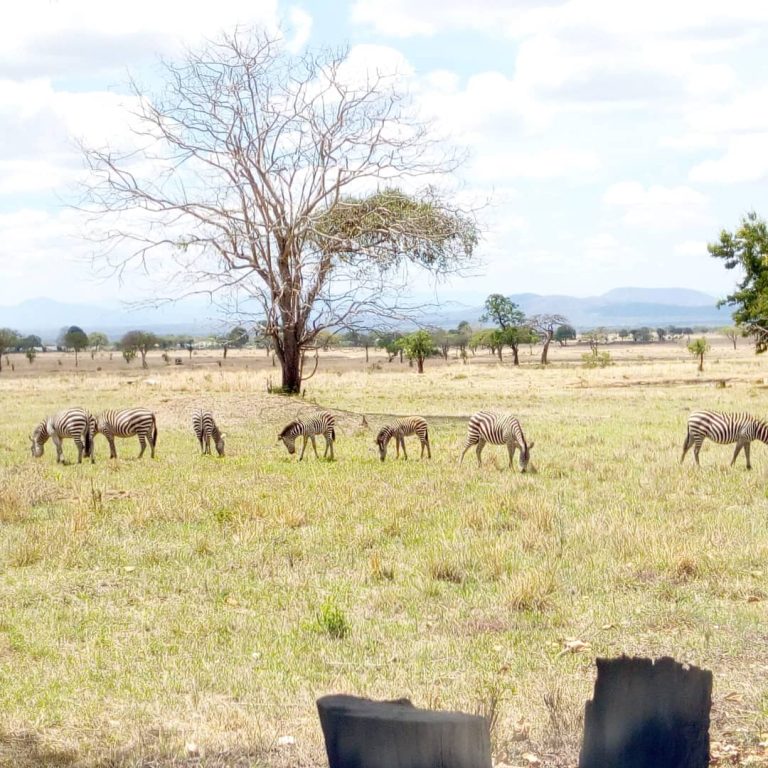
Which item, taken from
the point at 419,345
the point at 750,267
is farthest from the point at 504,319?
the point at 750,267

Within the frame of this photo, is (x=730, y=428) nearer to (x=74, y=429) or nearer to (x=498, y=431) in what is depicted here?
(x=498, y=431)

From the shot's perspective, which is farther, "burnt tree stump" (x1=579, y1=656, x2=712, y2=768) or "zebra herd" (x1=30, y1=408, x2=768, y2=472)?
"zebra herd" (x1=30, y1=408, x2=768, y2=472)

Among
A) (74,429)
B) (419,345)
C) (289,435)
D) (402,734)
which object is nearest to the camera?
(402,734)

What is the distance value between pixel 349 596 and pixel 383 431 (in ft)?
36.4

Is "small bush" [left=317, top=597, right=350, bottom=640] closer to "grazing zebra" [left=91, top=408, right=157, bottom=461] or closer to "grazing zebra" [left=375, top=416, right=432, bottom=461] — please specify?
"grazing zebra" [left=375, top=416, right=432, bottom=461]

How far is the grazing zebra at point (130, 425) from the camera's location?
21.6 meters

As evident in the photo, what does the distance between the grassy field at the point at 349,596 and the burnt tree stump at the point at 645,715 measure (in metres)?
2.41

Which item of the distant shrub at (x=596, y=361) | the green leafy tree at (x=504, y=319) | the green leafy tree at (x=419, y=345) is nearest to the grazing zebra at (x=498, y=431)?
the green leafy tree at (x=419, y=345)

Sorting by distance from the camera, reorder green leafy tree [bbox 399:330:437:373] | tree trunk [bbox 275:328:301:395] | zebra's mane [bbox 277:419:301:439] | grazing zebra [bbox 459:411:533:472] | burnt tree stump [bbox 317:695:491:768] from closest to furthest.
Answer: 1. burnt tree stump [bbox 317:695:491:768]
2. grazing zebra [bbox 459:411:533:472]
3. zebra's mane [bbox 277:419:301:439]
4. tree trunk [bbox 275:328:301:395]
5. green leafy tree [bbox 399:330:437:373]

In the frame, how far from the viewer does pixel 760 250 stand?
49844 millimetres

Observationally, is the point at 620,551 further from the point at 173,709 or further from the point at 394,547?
the point at 173,709

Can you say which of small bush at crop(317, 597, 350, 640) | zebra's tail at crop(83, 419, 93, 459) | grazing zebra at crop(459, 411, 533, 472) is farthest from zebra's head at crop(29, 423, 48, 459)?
small bush at crop(317, 597, 350, 640)

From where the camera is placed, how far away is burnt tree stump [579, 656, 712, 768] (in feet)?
9.18

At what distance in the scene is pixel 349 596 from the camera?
9438 millimetres
